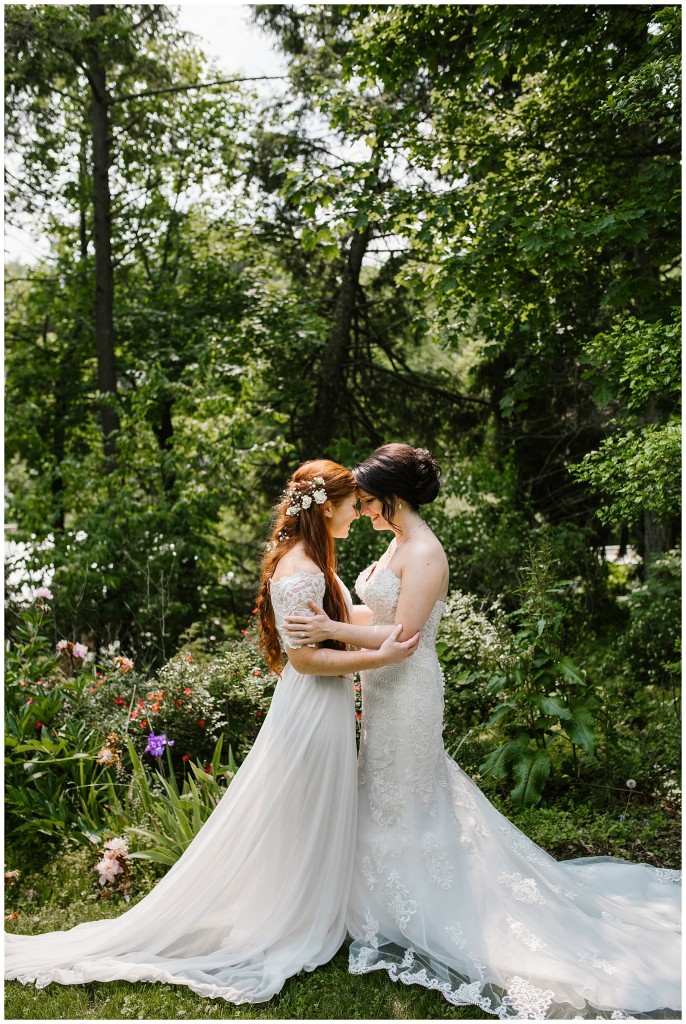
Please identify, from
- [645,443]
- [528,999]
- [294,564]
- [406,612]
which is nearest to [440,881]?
[528,999]

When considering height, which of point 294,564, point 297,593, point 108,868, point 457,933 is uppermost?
point 294,564

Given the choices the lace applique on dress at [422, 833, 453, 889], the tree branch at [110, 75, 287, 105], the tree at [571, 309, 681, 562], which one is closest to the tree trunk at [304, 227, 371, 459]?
the tree branch at [110, 75, 287, 105]

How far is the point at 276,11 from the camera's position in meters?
9.97

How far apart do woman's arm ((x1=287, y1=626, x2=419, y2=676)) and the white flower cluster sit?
0.64 m

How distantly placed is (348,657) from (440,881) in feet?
3.47

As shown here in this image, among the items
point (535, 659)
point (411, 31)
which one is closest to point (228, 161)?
point (411, 31)

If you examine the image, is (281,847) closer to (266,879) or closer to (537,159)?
(266,879)

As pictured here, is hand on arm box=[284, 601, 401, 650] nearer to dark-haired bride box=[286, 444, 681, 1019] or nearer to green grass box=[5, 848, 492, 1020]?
dark-haired bride box=[286, 444, 681, 1019]

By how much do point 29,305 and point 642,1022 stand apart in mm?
12795

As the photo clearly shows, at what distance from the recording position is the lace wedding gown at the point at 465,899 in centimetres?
295

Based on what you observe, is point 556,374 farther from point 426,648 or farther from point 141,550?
point 426,648

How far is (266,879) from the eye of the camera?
339 cm

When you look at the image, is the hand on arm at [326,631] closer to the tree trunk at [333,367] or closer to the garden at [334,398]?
the garden at [334,398]

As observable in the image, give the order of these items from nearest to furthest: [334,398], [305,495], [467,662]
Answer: [305,495] < [467,662] < [334,398]
